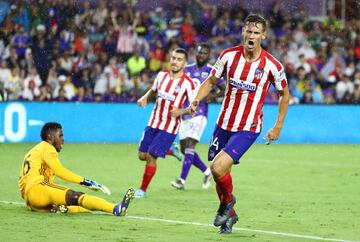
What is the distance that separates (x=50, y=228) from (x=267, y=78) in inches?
101

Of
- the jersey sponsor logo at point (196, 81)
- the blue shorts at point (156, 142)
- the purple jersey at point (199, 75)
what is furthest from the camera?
the purple jersey at point (199, 75)

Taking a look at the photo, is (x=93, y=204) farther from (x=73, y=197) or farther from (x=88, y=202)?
(x=73, y=197)

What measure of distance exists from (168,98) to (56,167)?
3.30 m

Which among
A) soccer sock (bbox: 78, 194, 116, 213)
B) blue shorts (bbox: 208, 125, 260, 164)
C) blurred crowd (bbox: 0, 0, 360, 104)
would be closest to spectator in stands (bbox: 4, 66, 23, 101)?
blurred crowd (bbox: 0, 0, 360, 104)

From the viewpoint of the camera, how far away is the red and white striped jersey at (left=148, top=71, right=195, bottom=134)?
13320 mm

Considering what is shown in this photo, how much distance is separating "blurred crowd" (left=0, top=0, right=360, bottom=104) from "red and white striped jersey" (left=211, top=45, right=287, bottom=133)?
42.1 ft

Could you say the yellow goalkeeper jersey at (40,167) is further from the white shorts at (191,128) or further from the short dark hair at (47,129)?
the white shorts at (191,128)

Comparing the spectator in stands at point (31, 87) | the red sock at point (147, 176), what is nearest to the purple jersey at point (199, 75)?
the red sock at point (147, 176)

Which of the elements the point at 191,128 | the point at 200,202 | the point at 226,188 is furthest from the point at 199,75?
the point at 226,188

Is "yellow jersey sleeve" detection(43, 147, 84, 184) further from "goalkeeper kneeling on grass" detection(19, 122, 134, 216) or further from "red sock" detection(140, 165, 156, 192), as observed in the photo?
"red sock" detection(140, 165, 156, 192)

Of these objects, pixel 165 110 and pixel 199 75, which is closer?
pixel 165 110

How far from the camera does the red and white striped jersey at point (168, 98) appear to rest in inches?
524

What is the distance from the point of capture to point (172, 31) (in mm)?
26266

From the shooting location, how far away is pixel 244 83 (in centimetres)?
965
